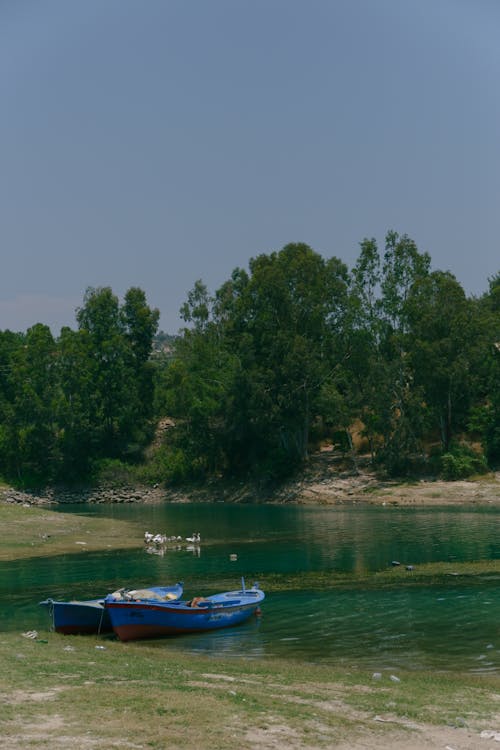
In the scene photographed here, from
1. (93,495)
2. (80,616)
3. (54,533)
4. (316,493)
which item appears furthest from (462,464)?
(80,616)

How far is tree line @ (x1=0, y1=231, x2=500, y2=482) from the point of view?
96500mm

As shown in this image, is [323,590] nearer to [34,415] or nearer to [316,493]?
[316,493]

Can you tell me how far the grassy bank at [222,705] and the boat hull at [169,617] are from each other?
14.5 feet

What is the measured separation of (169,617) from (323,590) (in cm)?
983

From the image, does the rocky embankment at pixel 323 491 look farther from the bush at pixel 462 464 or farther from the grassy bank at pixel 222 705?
the grassy bank at pixel 222 705

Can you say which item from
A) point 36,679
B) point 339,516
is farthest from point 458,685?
point 339,516

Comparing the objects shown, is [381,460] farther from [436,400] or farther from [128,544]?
[128,544]

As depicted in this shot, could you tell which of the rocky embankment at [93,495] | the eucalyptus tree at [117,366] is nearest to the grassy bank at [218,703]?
the rocky embankment at [93,495]

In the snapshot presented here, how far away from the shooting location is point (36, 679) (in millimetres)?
18250

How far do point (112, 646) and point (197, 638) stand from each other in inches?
122

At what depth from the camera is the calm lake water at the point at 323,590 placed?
996 inches

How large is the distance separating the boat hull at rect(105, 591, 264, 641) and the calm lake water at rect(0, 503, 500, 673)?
433 mm

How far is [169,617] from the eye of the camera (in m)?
27.8

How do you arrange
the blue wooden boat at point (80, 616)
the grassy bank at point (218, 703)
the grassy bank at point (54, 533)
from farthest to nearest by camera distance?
the grassy bank at point (54, 533) → the blue wooden boat at point (80, 616) → the grassy bank at point (218, 703)
